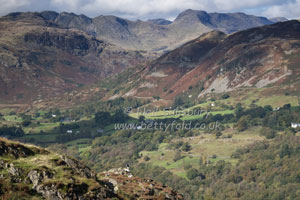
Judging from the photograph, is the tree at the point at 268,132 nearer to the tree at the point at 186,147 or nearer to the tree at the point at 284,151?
the tree at the point at 284,151

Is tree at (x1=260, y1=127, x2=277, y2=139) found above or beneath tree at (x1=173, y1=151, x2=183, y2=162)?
above

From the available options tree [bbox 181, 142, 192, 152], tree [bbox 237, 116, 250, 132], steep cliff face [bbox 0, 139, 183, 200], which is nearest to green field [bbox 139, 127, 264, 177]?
tree [bbox 181, 142, 192, 152]

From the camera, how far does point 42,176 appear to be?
2984 cm

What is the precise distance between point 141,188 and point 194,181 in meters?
88.7

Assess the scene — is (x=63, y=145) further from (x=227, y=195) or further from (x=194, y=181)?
(x=227, y=195)

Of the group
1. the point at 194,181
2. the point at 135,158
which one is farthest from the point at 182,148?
the point at 194,181

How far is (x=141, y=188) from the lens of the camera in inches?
1603

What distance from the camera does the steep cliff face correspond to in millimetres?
28641

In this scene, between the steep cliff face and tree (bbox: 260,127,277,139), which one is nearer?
the steep cliff face

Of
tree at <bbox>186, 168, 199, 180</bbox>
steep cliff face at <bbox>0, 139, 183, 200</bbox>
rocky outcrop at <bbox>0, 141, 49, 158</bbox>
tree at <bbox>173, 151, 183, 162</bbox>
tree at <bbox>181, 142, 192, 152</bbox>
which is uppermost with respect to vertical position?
rocky outcrop at <bbox>0, 141, 49, 158</bbox>

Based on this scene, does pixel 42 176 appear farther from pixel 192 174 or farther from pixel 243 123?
pixel 243 123

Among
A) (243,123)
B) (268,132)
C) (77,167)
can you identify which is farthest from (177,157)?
(77,167)

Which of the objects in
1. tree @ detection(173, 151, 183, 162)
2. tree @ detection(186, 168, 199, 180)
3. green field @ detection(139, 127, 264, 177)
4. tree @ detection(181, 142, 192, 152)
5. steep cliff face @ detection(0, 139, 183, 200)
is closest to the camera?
steep cliff face @ detection(0, 139, 183, 200)

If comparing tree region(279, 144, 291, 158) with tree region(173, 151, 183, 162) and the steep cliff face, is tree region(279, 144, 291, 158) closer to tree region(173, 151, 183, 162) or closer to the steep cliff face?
tree region(173, 151, 183, 162)
